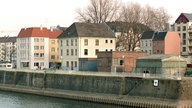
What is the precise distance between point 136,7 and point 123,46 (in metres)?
15.7

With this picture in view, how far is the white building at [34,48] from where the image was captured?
A: 105875mm

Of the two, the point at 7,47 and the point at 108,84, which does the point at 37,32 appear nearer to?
the point at 108,84

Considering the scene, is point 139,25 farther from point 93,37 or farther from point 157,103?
point 157,103

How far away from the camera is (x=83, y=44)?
A: 3253 inches

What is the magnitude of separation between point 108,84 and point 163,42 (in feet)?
115

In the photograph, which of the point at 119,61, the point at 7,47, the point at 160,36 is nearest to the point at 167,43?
the point at 160,36

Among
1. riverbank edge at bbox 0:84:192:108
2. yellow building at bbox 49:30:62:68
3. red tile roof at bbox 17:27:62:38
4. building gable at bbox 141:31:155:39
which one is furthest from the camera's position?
yellow building at bbox 49:30:62:68

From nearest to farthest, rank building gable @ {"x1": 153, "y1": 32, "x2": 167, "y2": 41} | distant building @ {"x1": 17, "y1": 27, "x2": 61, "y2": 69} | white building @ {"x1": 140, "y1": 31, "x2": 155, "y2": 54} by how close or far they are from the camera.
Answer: building gable @ {"x1": 153, "y1": 32, "x2": 167, "y2": 41} → white building @ {"x1": 140, "y1": 31, "x2": 155, "y2": 54} → distant building @ {"x1": 17, "y1": 27, "x2": 61, "y2": 69}

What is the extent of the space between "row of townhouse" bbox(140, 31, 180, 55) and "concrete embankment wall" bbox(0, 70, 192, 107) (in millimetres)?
30188

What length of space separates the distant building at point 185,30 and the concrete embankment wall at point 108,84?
39.4m

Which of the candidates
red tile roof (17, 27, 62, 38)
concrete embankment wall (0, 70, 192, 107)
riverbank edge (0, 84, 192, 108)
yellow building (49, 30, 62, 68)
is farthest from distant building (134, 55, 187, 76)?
red tile roof (17, 27, 62, 38)

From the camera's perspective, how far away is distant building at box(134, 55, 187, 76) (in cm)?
6066

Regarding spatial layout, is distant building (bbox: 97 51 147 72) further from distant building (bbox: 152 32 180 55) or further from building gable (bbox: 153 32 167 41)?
building gable (bbox: 153 32 167 41)

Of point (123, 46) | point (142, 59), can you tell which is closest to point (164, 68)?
point (142, 59)
